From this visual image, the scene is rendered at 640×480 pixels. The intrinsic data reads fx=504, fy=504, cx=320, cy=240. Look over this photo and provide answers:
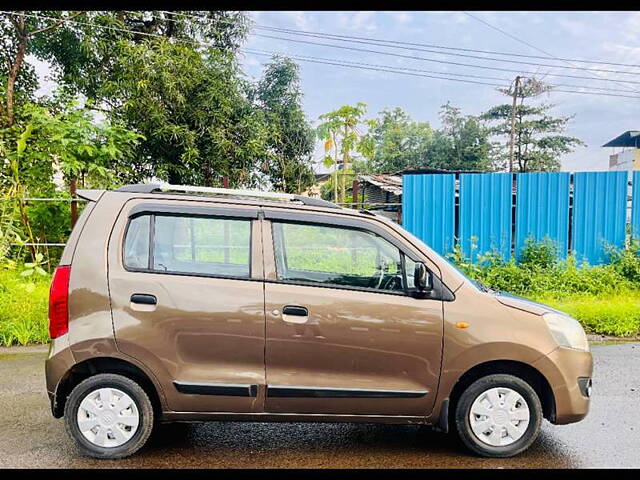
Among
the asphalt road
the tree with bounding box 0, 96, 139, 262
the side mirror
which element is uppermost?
the tree with bounding box 0, 96, 139, 262

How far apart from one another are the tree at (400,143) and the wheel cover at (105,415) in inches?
1219

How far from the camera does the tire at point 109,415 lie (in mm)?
3273

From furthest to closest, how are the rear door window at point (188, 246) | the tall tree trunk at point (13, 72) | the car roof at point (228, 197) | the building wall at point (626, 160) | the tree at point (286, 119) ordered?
the building wall at point (626, 160), the tree at point (286, 119), the tall tree trunk at point (13, 72), the car roof at point (228, 197), the rear door window at point (188, 246)

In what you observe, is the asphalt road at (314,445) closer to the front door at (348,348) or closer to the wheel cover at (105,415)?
the wheel cover at (105,415)

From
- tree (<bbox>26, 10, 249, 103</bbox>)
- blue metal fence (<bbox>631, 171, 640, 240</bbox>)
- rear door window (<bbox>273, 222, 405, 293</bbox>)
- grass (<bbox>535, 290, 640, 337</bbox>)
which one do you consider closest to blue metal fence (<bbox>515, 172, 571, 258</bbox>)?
blue metal fence (<bbox>631, 171, 640, 240</bbox>)

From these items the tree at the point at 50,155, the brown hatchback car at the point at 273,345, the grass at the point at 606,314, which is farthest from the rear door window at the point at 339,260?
the tree at the point at 50,155

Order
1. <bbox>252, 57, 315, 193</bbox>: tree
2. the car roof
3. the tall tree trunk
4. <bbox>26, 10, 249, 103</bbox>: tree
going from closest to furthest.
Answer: the car roof, the tall tree trunk, <bbox>26, 10, 249, 103</bbox>: tree, <bbox>252, 57, 315, 193</bbox>: tree

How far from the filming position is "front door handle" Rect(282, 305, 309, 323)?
328 centimetres

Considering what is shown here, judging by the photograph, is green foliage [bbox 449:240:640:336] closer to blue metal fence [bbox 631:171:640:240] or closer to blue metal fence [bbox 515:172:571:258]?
blue metal fence [bbox 515:172:571:258]

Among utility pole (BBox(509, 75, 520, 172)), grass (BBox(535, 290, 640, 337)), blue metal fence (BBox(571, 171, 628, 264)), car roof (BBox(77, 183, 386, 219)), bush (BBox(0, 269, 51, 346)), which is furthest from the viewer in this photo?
utility pole (BBox(509, 75, 520, 172))

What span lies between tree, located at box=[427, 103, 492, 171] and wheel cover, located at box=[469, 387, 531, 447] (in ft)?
104

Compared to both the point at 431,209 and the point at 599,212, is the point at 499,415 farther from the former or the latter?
the point at 599,212

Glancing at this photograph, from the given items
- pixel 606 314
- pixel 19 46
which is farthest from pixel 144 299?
pixel 19 46
